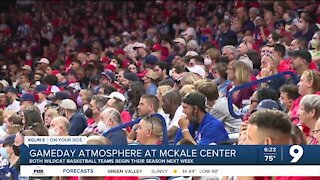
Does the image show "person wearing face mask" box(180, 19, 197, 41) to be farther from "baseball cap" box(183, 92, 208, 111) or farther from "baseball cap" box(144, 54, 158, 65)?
"baseball cap" box(183, 92, 208, 111)

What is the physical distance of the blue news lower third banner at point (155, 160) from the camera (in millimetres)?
6023

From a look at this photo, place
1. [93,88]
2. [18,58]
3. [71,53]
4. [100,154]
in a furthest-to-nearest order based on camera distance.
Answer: [18,58]
[71,53]
[93,88]
[100,154]

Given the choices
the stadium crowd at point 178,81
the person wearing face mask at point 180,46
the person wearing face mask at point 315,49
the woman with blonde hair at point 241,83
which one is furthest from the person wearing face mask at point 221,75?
the person wearing face mask at point 180,46

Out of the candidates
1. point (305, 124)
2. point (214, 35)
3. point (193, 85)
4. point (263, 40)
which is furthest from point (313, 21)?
point (305, 124)

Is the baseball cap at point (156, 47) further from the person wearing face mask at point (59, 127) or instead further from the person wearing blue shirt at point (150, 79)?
the person wearing face mask at point (59, 127)

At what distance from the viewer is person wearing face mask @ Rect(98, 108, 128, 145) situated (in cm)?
1006

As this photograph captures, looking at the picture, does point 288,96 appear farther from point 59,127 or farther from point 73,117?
point 73,117

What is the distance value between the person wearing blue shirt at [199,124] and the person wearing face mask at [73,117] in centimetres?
199

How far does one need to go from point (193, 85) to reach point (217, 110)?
651 millimetres

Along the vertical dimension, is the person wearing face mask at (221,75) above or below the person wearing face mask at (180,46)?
below

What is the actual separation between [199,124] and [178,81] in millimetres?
3324

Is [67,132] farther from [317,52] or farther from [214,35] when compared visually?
[214,35]

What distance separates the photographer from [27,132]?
1024 cm

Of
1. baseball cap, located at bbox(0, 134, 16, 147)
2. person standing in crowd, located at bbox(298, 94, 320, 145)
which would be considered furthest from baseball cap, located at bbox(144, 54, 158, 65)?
person standing in crowd, located at bbox(298, 94, 320, 145)
